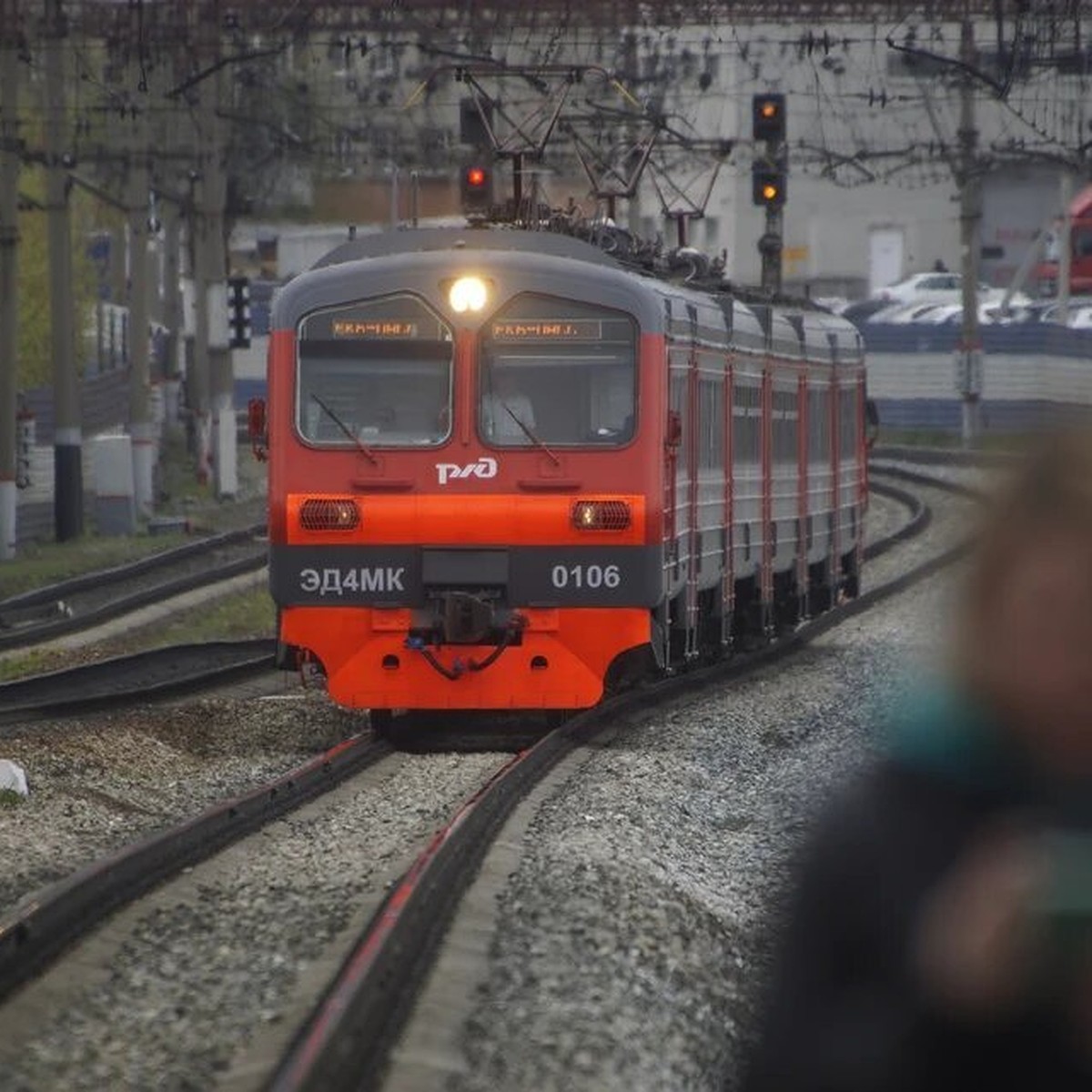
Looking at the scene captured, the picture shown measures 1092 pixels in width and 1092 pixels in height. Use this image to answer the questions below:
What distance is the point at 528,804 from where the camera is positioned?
38.9 ft

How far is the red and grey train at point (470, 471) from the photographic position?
14.6 meters

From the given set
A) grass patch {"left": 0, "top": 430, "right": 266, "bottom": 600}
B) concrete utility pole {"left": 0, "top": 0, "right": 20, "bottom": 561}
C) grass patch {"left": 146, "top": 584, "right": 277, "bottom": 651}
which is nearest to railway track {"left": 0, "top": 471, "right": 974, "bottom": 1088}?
grass patch {"left": 146, "top": 584, "right": 277, "bottom": 651}

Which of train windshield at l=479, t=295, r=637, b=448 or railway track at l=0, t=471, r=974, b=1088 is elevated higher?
train windshield at l=479, t=295, r=637, b=448

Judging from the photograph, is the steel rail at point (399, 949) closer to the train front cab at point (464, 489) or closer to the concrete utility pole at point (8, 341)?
the train front cab at point (464, 489)

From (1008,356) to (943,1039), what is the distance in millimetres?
48999

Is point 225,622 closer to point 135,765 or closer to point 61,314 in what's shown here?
point 61,314

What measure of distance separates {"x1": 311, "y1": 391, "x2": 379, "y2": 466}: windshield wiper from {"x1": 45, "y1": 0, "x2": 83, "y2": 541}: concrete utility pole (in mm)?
18668

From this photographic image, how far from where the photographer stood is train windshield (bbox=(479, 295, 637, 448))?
1484 cm

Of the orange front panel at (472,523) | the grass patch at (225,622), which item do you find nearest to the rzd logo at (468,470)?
the orange front panel at (472,523)

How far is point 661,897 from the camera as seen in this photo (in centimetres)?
902

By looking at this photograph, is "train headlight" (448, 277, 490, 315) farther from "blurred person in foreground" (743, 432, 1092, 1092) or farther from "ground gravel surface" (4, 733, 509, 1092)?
"blurred person in foreground" (743, 432, 1092, 1092)

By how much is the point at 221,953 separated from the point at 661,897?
157 cm

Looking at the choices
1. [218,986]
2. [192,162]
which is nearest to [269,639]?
[218,986]

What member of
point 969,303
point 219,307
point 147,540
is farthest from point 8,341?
point 969,303
